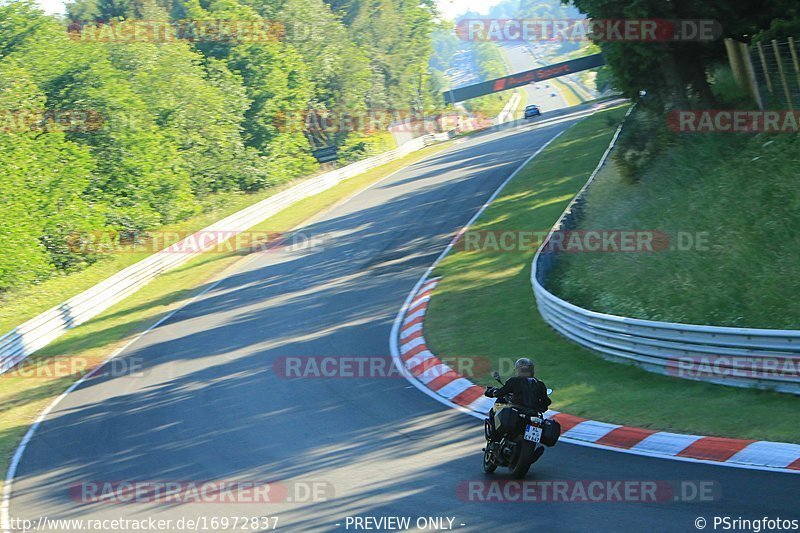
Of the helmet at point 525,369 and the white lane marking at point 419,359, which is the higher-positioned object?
the helmet at point 525,369

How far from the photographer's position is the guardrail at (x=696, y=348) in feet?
34.2

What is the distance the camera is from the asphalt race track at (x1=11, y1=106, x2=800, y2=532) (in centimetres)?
818

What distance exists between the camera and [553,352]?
48.3ft

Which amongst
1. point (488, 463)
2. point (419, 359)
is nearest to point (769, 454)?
point (488, 463)

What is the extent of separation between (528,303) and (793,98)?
7168 millimetres

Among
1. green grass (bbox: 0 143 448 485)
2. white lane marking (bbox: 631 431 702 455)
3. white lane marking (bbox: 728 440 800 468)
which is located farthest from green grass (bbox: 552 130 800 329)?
green grass (bbox: 0 143 448 485)

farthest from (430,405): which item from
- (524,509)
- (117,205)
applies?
(117,205)

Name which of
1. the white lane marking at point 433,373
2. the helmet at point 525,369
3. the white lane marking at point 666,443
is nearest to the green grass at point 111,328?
the white lane marking at point 433,373

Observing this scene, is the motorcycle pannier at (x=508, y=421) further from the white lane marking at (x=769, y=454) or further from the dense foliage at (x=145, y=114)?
the dense foliage at (x=145, y=114)

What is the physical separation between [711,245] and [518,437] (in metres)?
8.55

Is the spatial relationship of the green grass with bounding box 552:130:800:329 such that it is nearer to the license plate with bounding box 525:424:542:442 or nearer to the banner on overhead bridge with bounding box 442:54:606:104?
the license plate with bounding box 525:424:542:442

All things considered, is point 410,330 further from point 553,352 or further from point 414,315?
point 553,352

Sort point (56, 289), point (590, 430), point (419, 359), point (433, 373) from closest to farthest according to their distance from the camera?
point (590, 430) < point (433, 373) < point (419, 359) < point (56, 289)

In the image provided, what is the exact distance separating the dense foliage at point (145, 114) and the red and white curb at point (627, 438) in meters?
20.7
